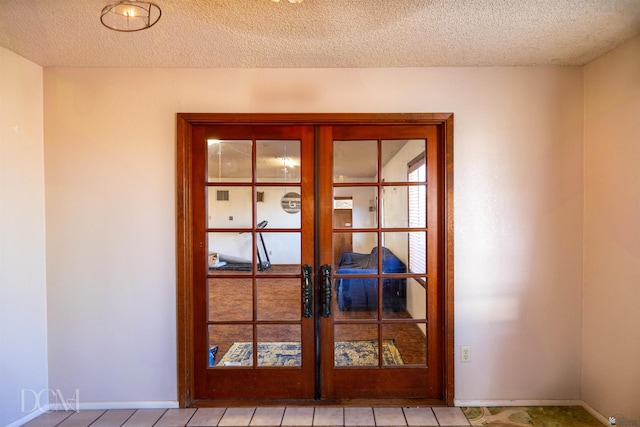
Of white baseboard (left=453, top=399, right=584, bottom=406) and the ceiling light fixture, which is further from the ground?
the ceiling light fixture

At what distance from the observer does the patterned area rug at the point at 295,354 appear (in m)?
2.27

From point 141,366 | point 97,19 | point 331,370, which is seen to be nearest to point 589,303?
point 331,370

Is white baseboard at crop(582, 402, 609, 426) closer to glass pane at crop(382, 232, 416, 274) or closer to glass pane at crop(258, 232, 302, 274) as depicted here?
glass pane at crop(382, 232, 416, 274)

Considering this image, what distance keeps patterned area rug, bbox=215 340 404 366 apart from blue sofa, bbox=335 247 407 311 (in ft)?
0.89

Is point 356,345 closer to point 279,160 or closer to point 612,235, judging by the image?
point 279,160

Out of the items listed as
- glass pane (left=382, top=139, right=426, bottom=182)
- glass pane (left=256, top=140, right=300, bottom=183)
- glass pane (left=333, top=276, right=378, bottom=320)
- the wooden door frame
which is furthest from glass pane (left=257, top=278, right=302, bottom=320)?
glass pane (left=382, top=139, right=426, bottom=182)

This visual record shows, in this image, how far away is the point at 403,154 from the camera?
2.27m

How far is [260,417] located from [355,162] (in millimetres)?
1852

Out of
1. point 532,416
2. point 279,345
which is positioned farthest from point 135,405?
point 532,416

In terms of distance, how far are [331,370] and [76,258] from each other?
1971 mm

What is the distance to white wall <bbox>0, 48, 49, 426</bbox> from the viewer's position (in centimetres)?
196

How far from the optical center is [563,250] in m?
2.20

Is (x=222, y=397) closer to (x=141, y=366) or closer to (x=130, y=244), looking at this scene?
(x=141, y=366)

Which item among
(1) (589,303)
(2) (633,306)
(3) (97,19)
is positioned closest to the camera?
(3) (97,19)
